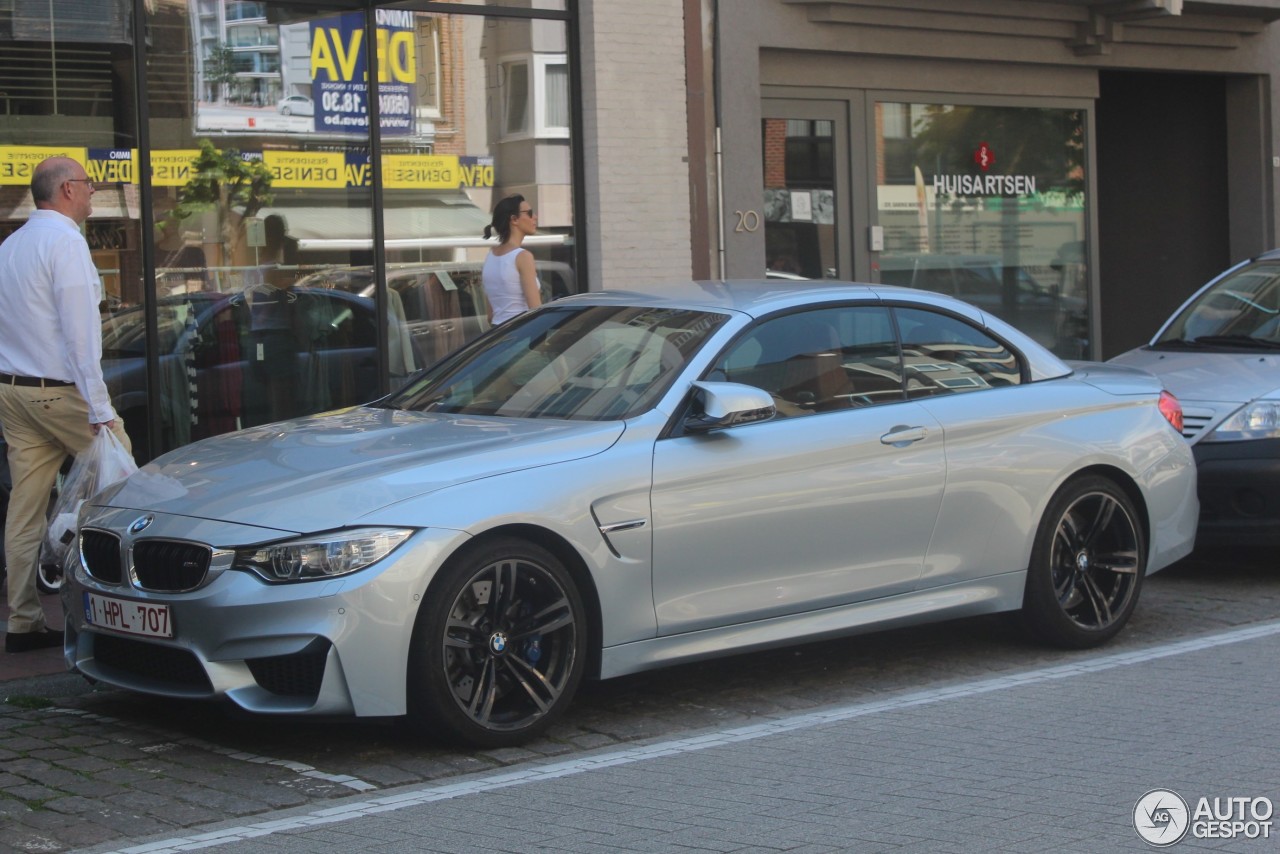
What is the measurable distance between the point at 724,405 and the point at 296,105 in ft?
19.9

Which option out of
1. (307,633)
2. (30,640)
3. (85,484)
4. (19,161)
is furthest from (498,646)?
(19,161)

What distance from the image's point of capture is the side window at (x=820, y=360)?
A: 645cm

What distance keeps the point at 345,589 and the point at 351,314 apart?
251 inches

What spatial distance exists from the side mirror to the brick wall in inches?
257

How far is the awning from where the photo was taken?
11.1 meters

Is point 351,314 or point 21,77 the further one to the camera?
point 351,314

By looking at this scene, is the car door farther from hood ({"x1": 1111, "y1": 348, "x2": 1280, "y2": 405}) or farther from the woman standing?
the woman standing

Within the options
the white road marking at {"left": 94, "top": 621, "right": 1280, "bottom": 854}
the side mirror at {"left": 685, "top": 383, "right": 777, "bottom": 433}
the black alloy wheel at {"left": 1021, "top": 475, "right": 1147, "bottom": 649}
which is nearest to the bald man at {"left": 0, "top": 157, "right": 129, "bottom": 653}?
the side mirror at {"left": 685, "top": 383, "right": 777, "bottom": 433}

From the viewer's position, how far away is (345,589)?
17.1 ft

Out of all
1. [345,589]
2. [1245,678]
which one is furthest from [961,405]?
[345,589]

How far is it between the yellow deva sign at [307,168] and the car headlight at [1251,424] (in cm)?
586

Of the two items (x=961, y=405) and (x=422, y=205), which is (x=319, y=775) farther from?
(x=422, y=205)

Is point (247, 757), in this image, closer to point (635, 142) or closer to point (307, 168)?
point (307, 168)

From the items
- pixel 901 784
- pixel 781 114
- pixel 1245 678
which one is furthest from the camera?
pixel 781 114
